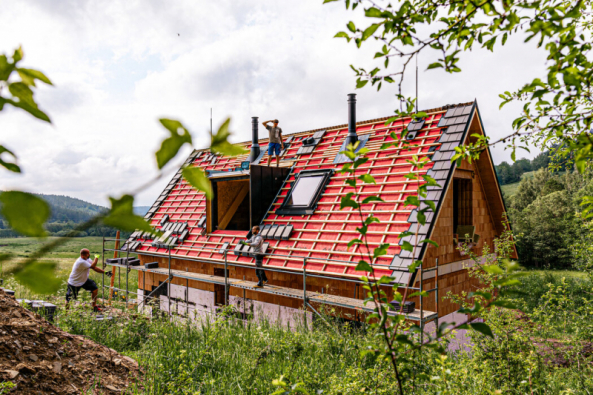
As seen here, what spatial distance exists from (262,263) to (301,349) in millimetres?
3792

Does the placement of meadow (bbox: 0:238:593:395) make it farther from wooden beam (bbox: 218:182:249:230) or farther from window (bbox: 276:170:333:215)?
wooden beam (bbox: 218:182:249:230)

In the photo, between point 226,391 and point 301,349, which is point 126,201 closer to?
point 226,391

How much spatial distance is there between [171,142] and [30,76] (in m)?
0.40

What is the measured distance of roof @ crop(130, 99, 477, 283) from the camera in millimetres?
6883

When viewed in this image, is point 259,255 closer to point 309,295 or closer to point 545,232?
point 309,295

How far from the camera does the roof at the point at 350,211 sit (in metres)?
6.88

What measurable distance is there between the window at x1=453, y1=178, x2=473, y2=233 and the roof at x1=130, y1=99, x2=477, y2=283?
161 centimetres

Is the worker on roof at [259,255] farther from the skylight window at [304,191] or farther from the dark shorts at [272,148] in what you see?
the dark shorts at [272,148]

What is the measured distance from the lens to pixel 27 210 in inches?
19.6

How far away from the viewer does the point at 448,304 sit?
7.75 meters

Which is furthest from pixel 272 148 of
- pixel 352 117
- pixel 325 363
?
pixel 325 363

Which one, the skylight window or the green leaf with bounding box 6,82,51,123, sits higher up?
the skylight window

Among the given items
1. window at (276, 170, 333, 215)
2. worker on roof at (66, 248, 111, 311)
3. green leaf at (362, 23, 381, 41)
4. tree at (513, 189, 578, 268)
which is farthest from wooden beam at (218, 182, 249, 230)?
tree at (513, 189, 578, 268)

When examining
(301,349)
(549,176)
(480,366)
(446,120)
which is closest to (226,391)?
(301,349)
